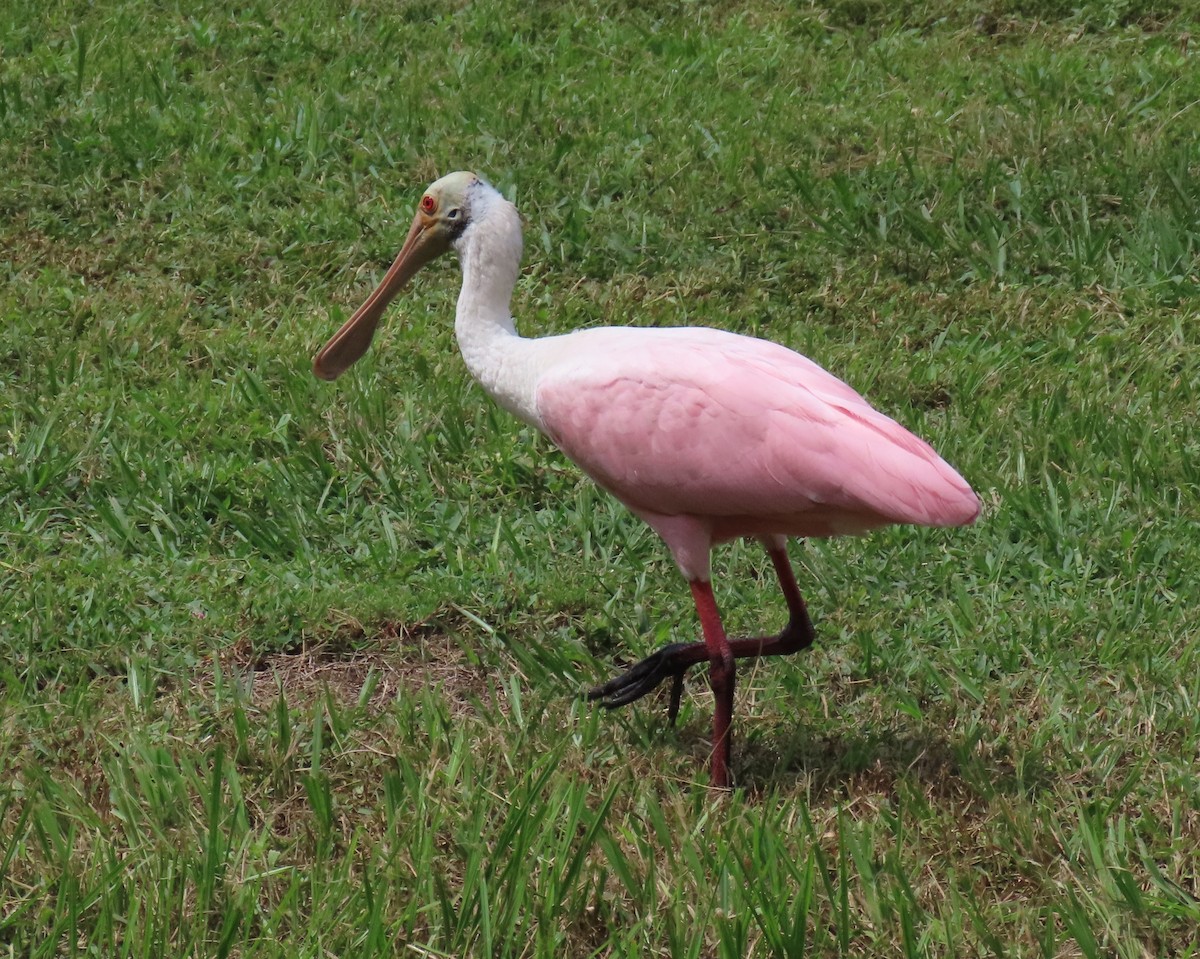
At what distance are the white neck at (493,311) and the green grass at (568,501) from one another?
2.38 ft

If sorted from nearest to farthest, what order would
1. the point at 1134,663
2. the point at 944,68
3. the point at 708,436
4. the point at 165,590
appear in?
1. the point at 708,436
2. the point at 1134,663
3. the point at 165,590
4. the point at 944,68

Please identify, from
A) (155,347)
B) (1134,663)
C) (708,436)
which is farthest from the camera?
(155,347)

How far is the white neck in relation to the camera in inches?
176

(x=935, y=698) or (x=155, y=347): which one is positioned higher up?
(x=155, y=347)

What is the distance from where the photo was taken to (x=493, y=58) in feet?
26.7

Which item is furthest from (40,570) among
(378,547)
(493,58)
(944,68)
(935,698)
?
(944,68)

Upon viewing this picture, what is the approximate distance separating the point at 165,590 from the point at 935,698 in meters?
2.14

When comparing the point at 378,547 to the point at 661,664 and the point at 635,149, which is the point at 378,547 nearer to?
the point at 661,664

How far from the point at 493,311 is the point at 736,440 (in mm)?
825

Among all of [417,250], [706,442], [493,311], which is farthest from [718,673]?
[417,250]

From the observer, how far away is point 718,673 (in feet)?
14.0

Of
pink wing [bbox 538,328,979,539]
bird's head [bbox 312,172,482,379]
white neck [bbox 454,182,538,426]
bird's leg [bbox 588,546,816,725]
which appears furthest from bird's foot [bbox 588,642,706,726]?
bird's head [bbox 312,172,482,379]

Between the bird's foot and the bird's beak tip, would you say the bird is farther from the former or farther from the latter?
the bird's beak tip

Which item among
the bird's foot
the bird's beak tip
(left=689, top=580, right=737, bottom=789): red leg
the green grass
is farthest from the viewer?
the bird's beak tip
